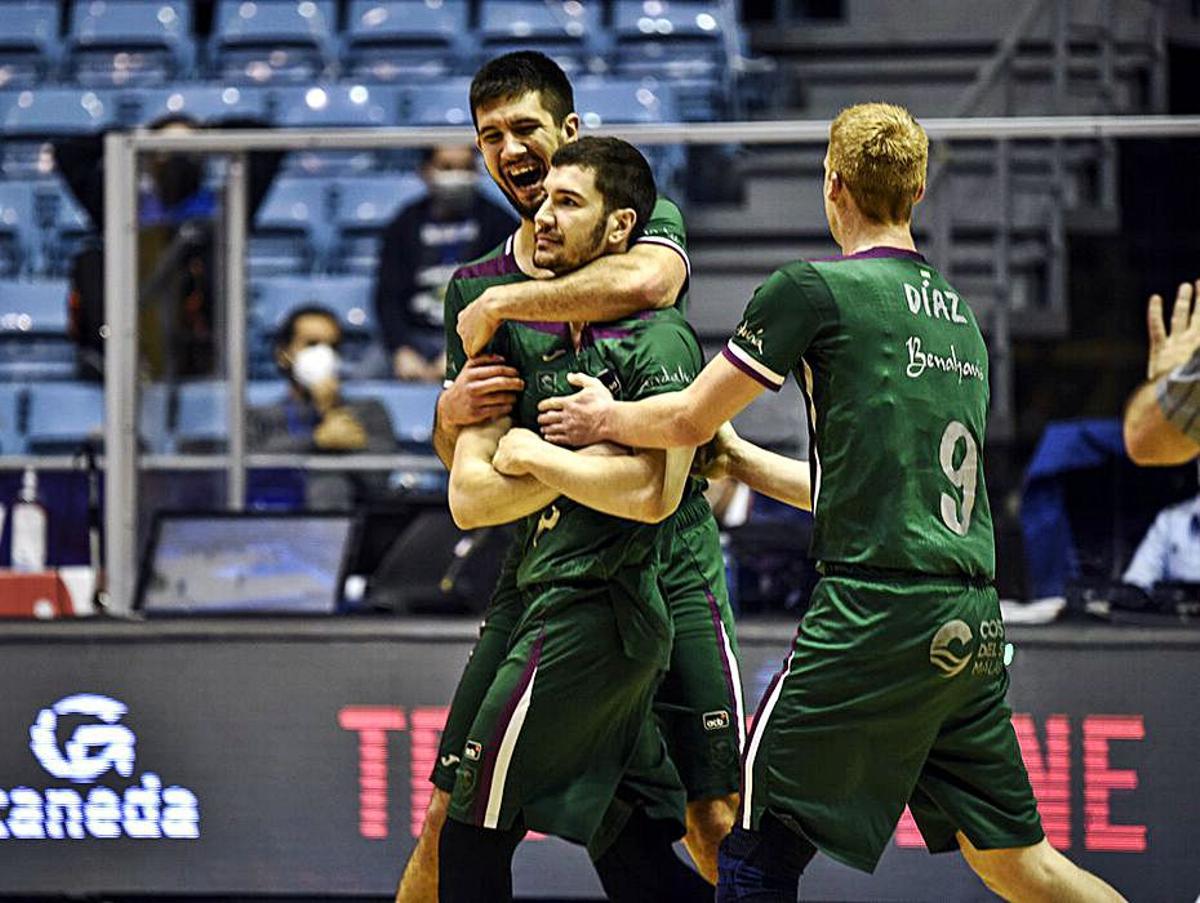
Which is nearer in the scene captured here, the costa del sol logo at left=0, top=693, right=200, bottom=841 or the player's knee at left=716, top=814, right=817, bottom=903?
the player's knee at left=716, top=814, right=817, bottom=903

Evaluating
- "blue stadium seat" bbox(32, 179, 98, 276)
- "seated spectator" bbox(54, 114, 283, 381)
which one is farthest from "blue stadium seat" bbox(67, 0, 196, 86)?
"seated spectator" bbox(54, 114, 283, 381)

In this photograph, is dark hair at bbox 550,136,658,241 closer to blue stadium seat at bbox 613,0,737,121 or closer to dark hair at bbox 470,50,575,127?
dark hair at bbox 470,50,575,127

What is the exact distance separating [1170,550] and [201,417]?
9.59ft

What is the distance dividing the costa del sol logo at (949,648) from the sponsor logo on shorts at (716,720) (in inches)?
26.8

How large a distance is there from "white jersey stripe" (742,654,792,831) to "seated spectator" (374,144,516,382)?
3341mm

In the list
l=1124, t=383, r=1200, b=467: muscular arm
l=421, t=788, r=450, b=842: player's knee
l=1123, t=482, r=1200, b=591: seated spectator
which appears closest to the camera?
l=421, t=788, r=450, b=842: player's knee

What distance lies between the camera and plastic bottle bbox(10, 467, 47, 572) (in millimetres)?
6203

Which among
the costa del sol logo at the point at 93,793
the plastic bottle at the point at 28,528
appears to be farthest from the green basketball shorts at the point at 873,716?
the plastic bottle at the point at 28,528

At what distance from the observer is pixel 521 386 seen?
3.80 m

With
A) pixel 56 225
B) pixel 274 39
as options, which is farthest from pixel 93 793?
pixel 274 39

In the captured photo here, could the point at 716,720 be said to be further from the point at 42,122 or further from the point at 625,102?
the point at 42,122

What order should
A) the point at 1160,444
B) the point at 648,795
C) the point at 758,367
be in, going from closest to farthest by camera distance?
the point at 758,367
the point at 648,795
the point at 1160,444

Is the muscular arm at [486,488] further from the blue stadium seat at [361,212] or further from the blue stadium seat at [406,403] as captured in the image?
the blue stadium seat at [361,212]

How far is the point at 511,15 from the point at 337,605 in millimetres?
5469
